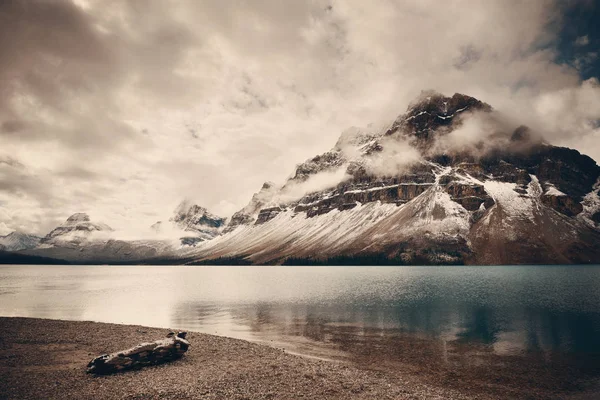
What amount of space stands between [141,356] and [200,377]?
6.09 m

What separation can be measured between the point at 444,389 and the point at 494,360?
451 inches

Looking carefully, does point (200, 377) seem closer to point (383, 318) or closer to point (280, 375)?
point (280, 375)

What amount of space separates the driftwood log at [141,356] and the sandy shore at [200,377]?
749mm

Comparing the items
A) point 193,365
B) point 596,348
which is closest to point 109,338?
point 193,365

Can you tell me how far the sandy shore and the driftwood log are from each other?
749mm

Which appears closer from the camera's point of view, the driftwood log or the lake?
the driftwood log

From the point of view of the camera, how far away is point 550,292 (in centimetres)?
8656

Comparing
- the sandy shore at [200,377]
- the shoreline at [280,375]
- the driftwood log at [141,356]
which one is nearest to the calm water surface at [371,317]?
the shoreline at [280,375]

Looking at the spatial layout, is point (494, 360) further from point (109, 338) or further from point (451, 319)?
point (109, 338)

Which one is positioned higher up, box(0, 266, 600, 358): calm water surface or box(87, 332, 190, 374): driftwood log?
box(87, 332, 190, 374): driftwood log

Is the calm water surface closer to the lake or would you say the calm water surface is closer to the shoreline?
the lake

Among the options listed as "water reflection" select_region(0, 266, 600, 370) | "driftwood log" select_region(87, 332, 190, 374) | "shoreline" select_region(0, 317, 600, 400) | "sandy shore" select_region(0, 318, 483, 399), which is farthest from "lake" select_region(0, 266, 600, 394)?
"driftwood log" select_region(87, 332, 190, 374)

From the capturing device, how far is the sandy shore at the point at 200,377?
80.0ft

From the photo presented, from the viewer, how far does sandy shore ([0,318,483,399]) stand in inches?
960
